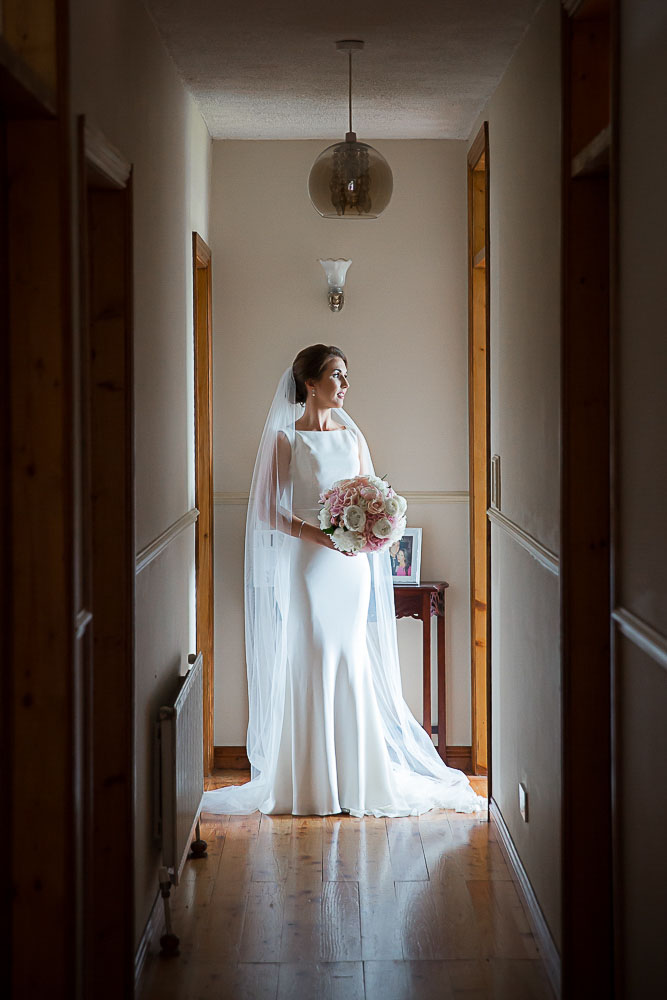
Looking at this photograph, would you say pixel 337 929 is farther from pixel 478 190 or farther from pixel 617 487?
pixel 478 190

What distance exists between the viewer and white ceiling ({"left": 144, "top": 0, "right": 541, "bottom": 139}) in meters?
3.13

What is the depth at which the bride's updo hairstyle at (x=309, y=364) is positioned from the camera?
4.63 meters

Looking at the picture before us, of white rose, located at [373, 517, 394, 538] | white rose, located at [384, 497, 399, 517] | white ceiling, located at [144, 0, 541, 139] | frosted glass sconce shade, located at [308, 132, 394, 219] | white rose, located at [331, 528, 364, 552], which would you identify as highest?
white ceiling, located at [144, 0, 541, 139]

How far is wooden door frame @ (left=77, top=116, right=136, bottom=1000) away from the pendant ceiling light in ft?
3.95

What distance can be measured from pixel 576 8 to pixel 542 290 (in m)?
0.76

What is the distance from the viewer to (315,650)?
4500 mm

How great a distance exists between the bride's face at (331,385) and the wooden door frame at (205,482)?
572 millimetres

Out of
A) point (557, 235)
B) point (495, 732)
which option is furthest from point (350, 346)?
point (557, 235)

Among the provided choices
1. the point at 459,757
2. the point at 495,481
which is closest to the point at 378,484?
the point at 495,481

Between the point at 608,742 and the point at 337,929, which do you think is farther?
the point at 337,929

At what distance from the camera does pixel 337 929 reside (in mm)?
3371

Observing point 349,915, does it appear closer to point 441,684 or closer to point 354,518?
point 354,518

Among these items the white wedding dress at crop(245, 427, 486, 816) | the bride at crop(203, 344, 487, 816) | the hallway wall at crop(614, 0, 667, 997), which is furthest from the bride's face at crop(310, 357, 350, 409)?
the hallway wall at crop(614, 0, 667, 997)

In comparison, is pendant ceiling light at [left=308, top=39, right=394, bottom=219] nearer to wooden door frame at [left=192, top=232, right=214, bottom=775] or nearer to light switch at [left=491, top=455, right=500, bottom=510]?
light switch at [left=491, top=455, right=500, bottom=510]
